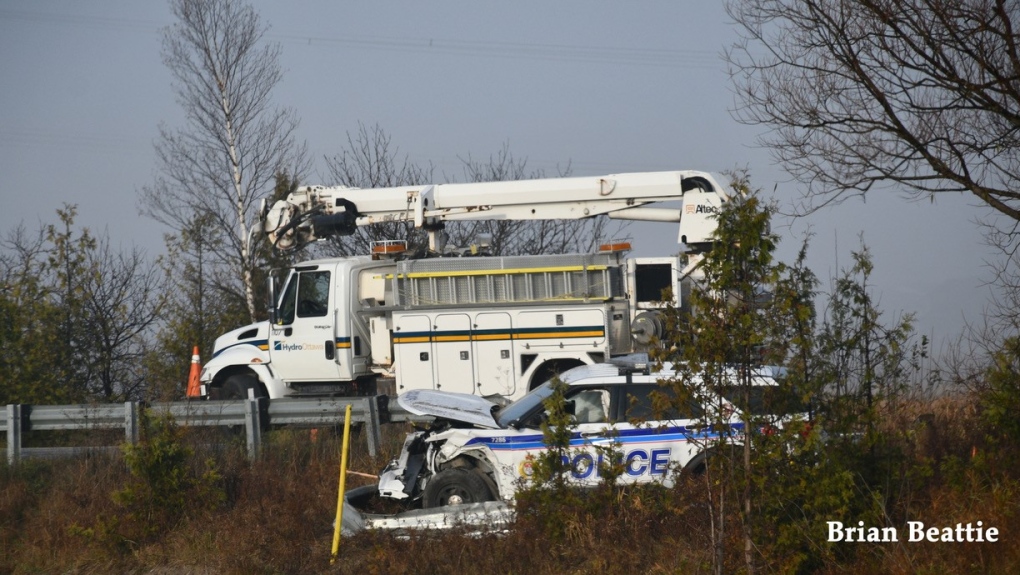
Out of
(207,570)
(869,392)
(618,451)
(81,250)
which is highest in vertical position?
(81,250)

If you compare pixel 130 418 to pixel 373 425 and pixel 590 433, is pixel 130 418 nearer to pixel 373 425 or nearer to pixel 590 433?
pixel 373 425

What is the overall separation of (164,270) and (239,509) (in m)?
10.6

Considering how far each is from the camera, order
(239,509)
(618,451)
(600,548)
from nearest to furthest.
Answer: (600,548) → (618,451) → (239,509)

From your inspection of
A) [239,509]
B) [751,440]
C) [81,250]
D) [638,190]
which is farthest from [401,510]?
[81,250]

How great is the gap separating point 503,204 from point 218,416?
5.63 metres

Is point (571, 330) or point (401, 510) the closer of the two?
point (401, 510)

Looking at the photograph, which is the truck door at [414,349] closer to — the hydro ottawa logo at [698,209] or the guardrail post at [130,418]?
the guardrail post at [130,418]

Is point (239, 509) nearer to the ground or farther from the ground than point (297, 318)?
nearer to the ground

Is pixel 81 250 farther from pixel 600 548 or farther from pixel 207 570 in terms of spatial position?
pixel 600 548

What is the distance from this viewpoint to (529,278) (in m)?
14.1

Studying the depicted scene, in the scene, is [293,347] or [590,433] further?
[293,347]

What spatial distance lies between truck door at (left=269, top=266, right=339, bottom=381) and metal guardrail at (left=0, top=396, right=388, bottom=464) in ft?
6.85

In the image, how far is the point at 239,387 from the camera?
1544 cm

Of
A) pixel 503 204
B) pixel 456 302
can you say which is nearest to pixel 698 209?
pixel 503 204
